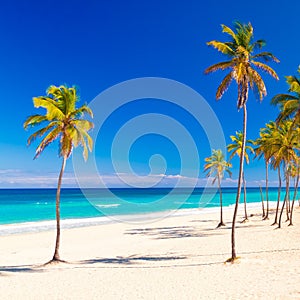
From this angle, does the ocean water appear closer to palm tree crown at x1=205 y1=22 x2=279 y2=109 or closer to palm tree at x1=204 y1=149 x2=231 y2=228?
palm tree at x1=204 y1=149 x2=231 y2=228

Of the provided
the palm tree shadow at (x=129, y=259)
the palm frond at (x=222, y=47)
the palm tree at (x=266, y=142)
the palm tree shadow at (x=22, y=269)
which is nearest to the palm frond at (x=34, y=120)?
the palm tree shadow at (x=22, y=269)

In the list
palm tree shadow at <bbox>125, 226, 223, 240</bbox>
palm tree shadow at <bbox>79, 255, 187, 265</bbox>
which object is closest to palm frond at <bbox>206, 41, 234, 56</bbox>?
palm tree shadow at <bbox>79, 255, 187, 265</bbox>

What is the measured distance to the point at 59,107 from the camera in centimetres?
1512

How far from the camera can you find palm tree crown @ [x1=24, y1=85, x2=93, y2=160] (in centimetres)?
1480

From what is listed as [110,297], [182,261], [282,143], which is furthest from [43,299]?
[282,143]

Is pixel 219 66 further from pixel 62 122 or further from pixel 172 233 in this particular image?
pixel 172 233

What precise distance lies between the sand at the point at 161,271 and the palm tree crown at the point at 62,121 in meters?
5.76

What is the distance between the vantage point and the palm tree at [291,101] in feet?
58.8

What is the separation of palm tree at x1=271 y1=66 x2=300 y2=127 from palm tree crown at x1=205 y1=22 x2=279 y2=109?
4.29m

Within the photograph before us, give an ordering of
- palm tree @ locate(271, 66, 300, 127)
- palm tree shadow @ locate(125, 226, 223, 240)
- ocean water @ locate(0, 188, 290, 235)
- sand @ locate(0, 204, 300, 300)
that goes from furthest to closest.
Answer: ocean water @ locate(0, 188, 290, 235) < palm tree shadow @ locate(125, 226, 223, 240) < palm tree @ locate(271, 66, 300, 127) < sand @ locate(0, 204, 300, 300)

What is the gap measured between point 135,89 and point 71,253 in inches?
646

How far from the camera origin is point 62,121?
1524cm

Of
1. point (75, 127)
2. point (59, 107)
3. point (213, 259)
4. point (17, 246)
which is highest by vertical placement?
point (59, 107)

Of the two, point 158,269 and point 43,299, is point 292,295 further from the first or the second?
point 43,299
